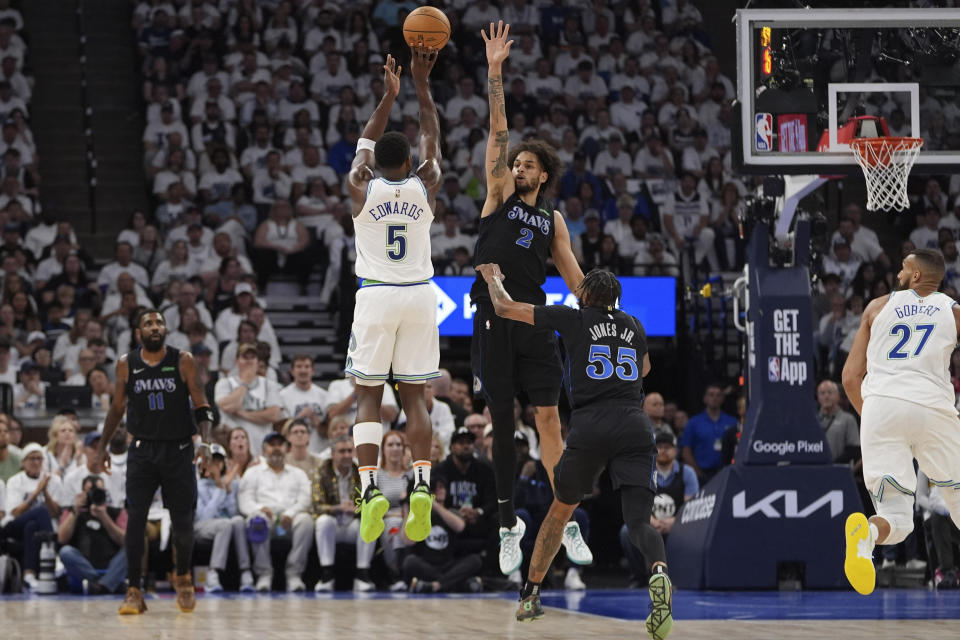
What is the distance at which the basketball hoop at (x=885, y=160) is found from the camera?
38.1ft

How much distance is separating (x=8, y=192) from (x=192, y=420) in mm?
8057

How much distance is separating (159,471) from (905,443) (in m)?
6.22

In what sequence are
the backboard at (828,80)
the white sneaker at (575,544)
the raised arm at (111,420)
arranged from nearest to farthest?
the white sneaker at (575,544) → the backboard at (828,80) → the raised arm at (111,420)

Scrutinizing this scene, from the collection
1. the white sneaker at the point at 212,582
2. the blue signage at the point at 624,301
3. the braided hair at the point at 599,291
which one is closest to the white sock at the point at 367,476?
the braided hair at the point at 599,291

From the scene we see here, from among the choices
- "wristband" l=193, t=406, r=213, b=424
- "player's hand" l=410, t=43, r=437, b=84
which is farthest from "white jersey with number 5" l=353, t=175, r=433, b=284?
"wristband" l=193, t=406, r=213, b=424

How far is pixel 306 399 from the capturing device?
16.1m

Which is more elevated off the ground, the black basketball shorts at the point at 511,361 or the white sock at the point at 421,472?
the black basketball shorts at the point at 511,361

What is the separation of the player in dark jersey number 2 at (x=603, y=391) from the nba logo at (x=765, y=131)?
3.93 metres

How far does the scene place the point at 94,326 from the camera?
649 inches

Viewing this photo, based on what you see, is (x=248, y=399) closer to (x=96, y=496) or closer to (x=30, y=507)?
(x=96, y=496)

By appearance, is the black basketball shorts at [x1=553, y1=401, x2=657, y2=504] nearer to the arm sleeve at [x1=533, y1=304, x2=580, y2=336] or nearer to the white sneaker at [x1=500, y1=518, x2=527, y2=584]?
the arm sleeve at [x1=533, y1=304, x2=580, y2=336]

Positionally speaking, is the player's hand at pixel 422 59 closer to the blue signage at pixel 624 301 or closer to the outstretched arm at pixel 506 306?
the outstretched arm at pixel 506 306

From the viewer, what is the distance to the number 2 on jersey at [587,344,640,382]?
29.2 ft

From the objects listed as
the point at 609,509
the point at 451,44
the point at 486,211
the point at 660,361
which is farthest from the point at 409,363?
the point at 451,44
